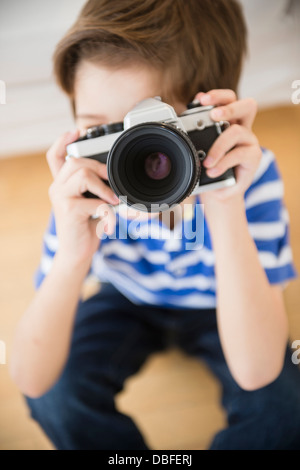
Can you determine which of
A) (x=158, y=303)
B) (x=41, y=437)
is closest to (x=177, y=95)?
(x=158, y=303)

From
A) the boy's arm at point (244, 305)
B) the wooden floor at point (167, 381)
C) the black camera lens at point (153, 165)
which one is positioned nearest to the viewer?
the black camera lens at point (153, 165)

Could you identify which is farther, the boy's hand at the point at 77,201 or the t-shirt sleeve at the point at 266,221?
the t-shirt sleeve at the point at 266,221

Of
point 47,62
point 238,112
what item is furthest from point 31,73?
point 238,112

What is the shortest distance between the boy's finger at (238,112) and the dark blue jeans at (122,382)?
0.94ft

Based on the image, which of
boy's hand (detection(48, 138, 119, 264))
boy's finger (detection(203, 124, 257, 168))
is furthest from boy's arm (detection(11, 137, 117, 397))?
boy's finger (detection(203, 124, 257, 168))

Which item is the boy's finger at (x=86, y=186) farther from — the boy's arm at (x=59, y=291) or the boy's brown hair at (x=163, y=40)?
the boy's brown hair at (x=163, y=40)

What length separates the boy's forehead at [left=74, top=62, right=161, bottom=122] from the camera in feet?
1.58

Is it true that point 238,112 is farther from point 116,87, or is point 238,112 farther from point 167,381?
point 167,381

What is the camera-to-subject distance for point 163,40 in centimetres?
48

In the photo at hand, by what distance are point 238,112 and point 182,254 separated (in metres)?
0.22

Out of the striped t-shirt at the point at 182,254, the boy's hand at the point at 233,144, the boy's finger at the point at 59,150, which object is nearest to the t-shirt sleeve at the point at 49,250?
the striped t-shirt at the point at 182,254

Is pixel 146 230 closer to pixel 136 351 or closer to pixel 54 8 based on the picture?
pixel 136 351

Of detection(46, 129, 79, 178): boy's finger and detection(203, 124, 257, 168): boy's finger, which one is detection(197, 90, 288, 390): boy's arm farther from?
detection(46, 129, 79, 178): boy's finger

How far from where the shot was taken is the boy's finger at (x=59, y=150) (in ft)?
1.57
